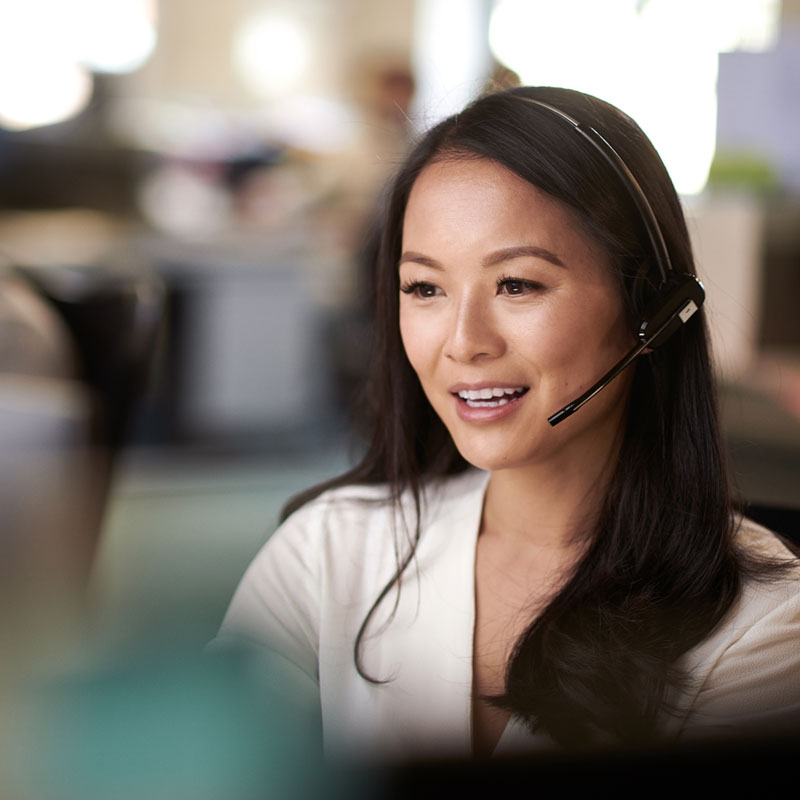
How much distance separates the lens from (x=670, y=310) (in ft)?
1.97

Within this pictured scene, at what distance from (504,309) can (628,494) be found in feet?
0.47

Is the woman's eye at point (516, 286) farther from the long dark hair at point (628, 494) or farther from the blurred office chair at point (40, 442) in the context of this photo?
the blurred office chair at point (40, 442)

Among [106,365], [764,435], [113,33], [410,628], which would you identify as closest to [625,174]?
[410,628]

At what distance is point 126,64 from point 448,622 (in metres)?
4.56

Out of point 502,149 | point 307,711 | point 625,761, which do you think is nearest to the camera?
point 625,761

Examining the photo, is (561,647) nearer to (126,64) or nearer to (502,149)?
(502,149)

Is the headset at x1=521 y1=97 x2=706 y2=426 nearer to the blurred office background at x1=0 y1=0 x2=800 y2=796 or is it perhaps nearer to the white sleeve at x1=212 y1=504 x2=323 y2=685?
the blurred office background at x1=0 y1=0 x2=800 y2=796

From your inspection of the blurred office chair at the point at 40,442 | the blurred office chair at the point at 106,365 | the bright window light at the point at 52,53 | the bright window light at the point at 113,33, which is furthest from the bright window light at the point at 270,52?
the blurred office chair at the point at 106,365

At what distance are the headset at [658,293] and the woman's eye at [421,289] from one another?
0.11m

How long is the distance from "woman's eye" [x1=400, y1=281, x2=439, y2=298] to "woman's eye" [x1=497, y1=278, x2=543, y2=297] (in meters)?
0.05

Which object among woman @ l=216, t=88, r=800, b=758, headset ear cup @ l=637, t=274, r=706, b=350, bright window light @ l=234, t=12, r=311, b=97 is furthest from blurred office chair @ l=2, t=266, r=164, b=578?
bright window light @ l=234, t=12, r=311, b=97

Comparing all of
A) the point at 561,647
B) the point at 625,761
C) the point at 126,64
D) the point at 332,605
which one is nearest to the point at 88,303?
the point at 332,605

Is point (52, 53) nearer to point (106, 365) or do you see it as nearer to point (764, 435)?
point (106, 365)

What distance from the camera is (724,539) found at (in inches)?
24.2
